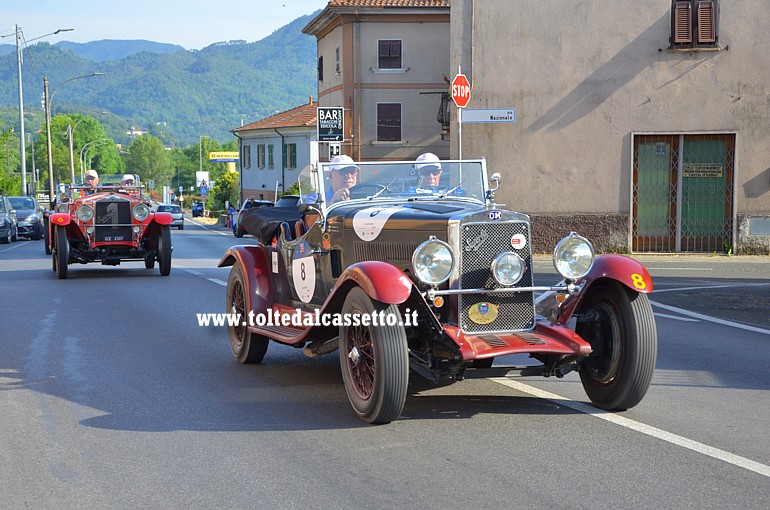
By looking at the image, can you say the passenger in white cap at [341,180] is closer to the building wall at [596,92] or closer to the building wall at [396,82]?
the building wall at [596,92]

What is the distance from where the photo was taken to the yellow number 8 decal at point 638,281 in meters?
6.31

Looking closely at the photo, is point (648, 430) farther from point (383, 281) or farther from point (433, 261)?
point (383, 281)

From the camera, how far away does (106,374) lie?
7992mm

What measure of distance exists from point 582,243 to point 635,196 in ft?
58.3

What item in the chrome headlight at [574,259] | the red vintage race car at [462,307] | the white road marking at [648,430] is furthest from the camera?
the chrome headlight at [574,259]

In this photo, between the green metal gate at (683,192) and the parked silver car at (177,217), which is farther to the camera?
the parked silver car at (177,217)

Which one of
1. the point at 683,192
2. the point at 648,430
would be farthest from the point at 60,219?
the point at 683,192

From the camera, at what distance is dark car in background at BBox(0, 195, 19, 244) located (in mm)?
33750

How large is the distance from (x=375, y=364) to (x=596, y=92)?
19.1 metres

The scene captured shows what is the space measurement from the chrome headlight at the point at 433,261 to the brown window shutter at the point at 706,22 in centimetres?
1900

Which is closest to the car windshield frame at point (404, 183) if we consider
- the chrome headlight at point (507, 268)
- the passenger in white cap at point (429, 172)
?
the passenger in white cap at point (429, 172)

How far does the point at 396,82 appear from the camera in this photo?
4172cm

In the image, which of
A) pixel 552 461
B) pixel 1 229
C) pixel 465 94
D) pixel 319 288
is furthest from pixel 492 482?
pixel 1 229

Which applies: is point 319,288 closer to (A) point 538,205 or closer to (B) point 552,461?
(B) point 552,461
